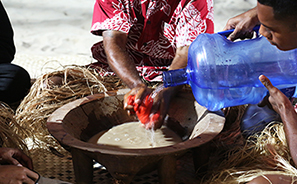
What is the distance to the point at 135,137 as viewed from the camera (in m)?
1.47

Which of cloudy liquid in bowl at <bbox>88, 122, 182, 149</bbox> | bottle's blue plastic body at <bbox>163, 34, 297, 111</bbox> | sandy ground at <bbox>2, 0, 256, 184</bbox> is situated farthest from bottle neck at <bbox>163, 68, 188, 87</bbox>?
sandy ground at <bbox>2, 0, 256, 184</bbox>

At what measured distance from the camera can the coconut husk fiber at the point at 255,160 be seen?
1314mm

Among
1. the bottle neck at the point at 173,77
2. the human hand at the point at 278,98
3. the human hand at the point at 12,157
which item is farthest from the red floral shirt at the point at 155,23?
the human hand at the point at 12,157

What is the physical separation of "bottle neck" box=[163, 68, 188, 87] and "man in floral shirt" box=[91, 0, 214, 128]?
0.35m

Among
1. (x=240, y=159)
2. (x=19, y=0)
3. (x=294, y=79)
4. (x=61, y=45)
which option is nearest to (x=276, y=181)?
(x=240, y=159)

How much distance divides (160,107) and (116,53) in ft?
1.54

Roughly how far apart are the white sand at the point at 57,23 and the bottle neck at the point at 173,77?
284 centimetres

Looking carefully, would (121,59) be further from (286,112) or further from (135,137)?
(286,112)

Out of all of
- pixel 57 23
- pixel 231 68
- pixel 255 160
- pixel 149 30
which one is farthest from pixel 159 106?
pixel 57 23

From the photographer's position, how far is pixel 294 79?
142 cm

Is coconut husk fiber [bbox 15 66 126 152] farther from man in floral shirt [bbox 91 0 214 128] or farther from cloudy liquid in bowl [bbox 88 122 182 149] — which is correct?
cloudy liquid in bowl [bbox 88 122 182 149]

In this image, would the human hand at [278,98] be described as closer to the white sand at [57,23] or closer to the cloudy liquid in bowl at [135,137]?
the cloudy liquid in bowl at [135,137]

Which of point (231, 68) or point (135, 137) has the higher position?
point (231, 68)

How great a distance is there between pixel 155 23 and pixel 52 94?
2.33 feet
